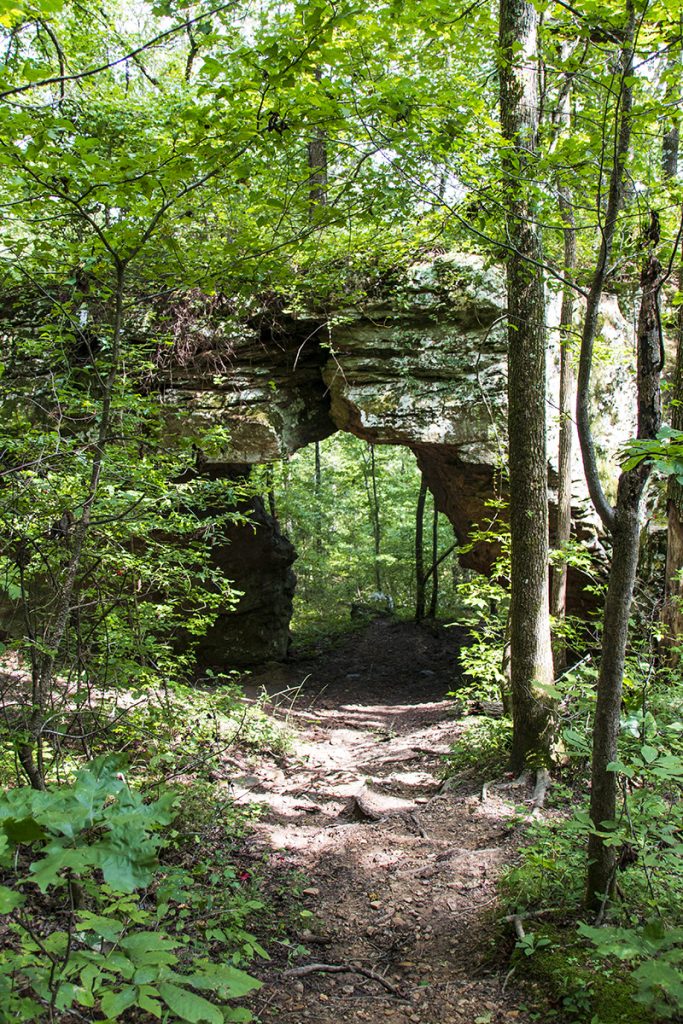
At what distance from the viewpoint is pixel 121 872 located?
3.65 ft

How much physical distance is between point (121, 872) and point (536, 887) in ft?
9.92

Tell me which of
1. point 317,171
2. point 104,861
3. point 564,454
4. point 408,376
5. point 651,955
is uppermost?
point 408,376

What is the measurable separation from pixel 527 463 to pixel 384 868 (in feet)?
11.0

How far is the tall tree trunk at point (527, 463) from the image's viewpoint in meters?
5.36

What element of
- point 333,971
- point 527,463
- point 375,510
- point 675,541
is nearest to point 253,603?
point 375,510

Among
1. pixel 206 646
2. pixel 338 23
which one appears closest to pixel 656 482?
pixel 338 23

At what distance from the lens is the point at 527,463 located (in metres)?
5.59

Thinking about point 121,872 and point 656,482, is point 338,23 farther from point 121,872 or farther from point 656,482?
point 656,482

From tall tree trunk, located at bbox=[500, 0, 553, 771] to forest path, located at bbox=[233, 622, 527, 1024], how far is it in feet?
2.67

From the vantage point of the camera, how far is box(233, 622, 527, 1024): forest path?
3068mm

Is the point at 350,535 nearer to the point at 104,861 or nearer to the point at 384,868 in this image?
the point at 384,868

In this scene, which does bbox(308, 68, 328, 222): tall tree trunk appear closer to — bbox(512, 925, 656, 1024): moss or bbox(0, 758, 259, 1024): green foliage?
bbox(0, 758, 259, 1024): green foliage

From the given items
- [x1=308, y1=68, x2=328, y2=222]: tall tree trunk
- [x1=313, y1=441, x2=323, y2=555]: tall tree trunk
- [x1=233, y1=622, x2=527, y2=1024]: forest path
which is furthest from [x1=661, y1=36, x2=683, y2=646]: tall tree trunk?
[x1=313, y1=441, x2=323, y2=555]: tall tree trunk

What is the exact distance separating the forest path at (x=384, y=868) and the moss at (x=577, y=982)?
158mm
